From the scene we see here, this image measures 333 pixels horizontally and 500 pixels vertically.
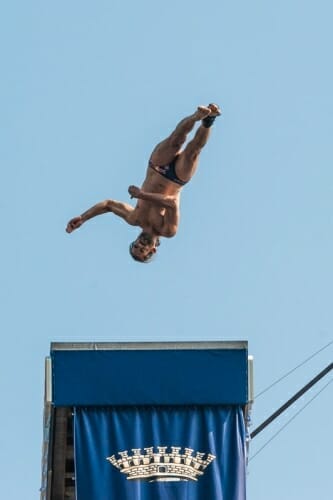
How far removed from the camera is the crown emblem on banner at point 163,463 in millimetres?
41000

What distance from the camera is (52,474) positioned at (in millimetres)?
40781

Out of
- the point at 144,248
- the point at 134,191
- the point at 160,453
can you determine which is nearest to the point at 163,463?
the point at 160,453

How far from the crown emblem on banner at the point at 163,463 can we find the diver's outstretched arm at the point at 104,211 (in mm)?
6663

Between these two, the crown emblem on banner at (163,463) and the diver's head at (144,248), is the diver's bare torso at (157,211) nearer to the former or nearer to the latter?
the diver's head at (144,248)

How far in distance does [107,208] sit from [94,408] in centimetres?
641

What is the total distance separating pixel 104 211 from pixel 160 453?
23.0ft

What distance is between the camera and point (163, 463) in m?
41.2

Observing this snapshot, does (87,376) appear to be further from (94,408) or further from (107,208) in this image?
(107,208)

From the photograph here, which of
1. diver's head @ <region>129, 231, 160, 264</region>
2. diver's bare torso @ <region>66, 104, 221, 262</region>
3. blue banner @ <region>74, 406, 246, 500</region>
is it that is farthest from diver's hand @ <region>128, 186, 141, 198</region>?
blue banner @ <region>74, 406, 246, 500</region>

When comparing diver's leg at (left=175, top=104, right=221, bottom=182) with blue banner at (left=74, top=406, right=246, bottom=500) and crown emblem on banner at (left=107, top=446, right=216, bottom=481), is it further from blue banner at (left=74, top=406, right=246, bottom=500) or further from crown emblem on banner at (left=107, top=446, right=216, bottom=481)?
crown emblem on banner at (left=107, top=446, right=216, bottom=481)

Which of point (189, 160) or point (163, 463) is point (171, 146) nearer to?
point (189, 160)

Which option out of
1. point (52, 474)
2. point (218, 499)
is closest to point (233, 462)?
point (218, 499)

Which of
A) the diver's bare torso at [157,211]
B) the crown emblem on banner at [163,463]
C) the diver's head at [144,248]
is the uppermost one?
the diver's bare torso at [157,211]

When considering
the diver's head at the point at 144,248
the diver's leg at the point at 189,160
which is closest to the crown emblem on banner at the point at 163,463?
the diver's head at the point at 144,248
